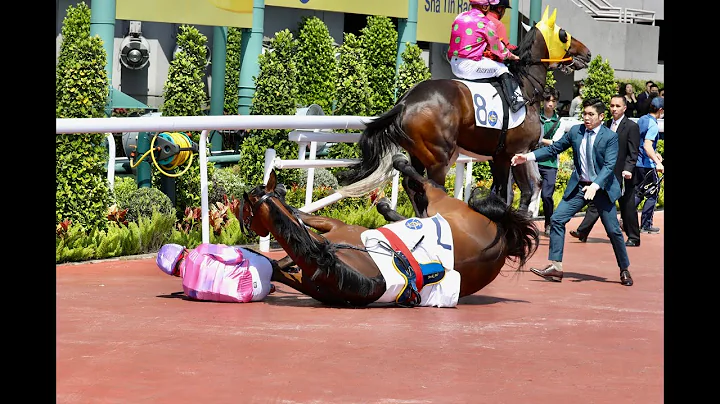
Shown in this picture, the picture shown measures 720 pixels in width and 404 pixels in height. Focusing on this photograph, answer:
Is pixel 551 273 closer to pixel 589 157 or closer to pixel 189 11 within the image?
pixel 589 157

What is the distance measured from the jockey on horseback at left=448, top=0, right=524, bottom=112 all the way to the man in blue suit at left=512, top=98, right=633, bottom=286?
0.89m

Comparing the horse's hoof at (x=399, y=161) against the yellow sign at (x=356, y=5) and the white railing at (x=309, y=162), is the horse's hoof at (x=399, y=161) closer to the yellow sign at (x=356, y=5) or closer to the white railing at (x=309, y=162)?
the white railing at (x=309, y=162)

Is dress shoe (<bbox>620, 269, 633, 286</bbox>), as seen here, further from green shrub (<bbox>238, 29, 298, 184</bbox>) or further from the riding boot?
green shrub (<bbox>238, 29, 298, 184</bbox>)

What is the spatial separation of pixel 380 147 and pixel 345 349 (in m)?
3.76

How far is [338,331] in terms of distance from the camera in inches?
206

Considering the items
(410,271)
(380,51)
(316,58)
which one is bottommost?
(410,271)

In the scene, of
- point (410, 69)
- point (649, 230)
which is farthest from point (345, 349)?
point (410, 69)

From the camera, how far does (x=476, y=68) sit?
8.97 meters

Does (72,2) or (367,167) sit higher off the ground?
(72,2)
